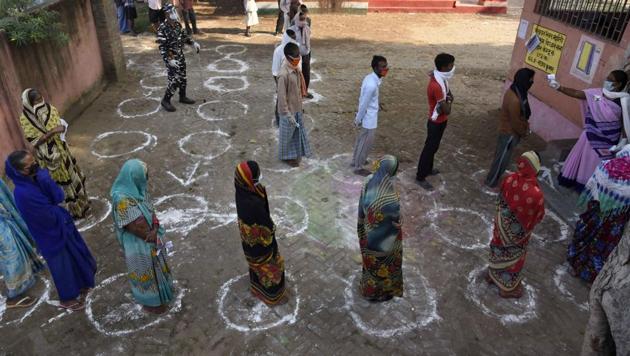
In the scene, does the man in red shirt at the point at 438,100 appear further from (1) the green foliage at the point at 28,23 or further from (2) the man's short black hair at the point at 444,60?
(1) the green foliage at the point at 28,23

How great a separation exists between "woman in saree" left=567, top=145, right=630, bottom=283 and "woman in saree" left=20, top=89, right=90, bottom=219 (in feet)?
19.2

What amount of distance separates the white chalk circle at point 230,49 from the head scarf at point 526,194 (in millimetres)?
9139

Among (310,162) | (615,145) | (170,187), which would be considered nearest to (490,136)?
(615,145)

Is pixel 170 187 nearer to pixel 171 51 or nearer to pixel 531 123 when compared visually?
pixel 171 51

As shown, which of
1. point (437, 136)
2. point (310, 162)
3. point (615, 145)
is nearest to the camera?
point (615, 145)

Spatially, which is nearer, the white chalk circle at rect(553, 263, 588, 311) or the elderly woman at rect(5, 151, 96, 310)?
the elderly woman at rect(5, 151, 96, 310)

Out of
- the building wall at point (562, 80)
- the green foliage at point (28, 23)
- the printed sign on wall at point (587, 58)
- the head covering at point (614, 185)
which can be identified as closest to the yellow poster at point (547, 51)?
the building wall at point (562, 80)

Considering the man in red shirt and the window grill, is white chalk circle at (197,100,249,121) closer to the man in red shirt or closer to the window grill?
the man in red shirt

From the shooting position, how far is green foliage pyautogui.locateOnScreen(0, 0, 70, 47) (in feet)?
20.9

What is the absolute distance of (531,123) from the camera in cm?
A: 773

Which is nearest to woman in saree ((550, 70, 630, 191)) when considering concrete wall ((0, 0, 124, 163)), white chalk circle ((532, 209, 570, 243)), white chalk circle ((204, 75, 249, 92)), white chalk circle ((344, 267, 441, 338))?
white chalk circle ((532, 209, 570, 243))

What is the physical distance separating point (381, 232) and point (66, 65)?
705 cm

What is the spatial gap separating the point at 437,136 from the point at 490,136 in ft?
7.62

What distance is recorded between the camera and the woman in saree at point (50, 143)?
4.75 m
